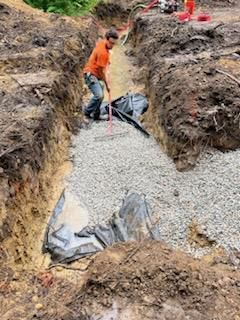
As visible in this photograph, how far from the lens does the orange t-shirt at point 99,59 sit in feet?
32.6

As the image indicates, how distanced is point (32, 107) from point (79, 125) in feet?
6.33

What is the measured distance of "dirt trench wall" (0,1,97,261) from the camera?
7.01m

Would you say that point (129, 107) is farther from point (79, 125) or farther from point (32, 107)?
point (32, 107)

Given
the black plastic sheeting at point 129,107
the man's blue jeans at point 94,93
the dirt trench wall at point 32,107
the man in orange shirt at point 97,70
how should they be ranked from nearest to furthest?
the dirt trench wall at point 32,107, the man in orange shirt at point 97,70, the man's blue jeans at point 94,93, the black plastic sheeting at point 129,107

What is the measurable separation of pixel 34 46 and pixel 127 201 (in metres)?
5.88

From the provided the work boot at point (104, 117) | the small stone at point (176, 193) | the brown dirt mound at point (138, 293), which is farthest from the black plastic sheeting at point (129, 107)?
the brown dirt mound at point (138, 293)

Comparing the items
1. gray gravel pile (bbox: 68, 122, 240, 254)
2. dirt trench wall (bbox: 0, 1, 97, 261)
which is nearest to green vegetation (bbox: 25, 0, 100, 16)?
dirt trench wall (bbox: 0, 1, 97, 261)

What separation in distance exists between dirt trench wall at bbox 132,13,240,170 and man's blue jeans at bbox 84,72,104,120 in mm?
1135

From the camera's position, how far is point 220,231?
6.84 m

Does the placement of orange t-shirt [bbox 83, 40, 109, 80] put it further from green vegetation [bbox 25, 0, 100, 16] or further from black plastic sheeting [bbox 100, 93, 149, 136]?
green vegetation [bbox 25, 0, 100, 16]

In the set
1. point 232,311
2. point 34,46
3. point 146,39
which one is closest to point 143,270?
point 232,311

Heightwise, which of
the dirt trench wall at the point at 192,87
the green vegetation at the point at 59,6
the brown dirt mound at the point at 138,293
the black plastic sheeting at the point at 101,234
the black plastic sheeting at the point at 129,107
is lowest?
the black plastic sheeting at the point at 101,234

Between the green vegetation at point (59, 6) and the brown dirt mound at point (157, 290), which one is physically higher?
the green vegetation at point (59, 6)

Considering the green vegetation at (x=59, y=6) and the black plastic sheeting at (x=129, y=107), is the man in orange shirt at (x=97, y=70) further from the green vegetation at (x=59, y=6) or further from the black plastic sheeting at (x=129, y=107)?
the green vegetation at (x=59, y=6)
